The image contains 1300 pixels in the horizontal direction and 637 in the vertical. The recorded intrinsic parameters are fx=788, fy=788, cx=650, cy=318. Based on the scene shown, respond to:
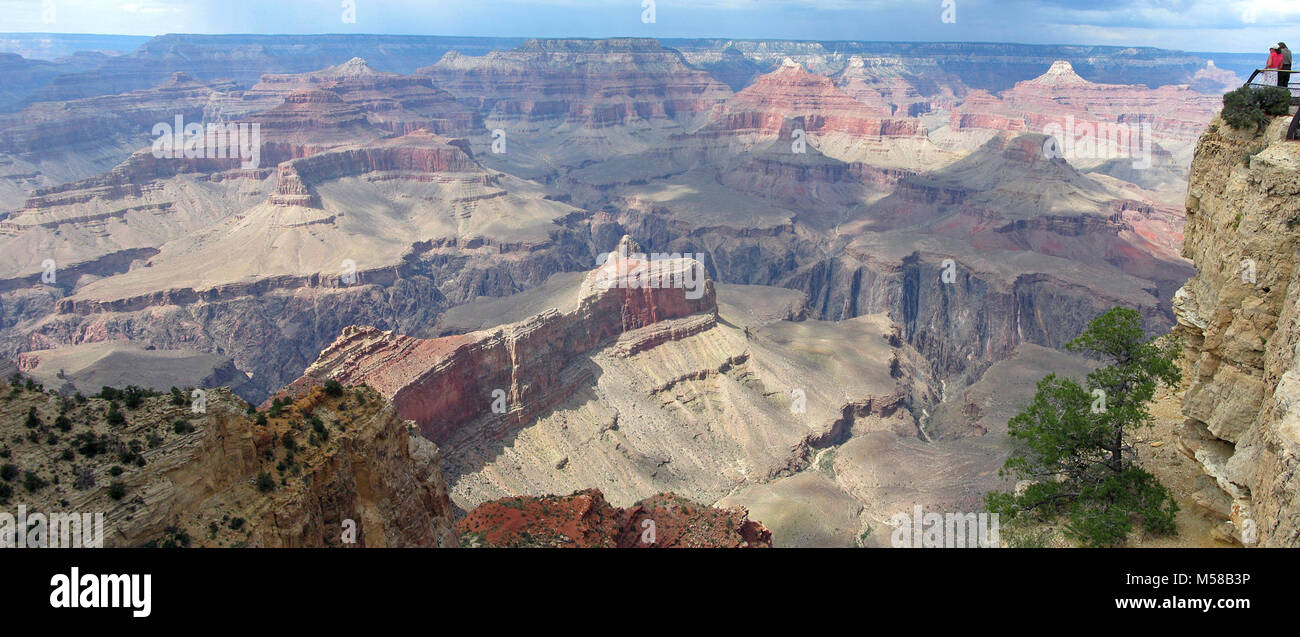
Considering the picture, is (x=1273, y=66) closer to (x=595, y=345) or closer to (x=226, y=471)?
(x=226, y=471)

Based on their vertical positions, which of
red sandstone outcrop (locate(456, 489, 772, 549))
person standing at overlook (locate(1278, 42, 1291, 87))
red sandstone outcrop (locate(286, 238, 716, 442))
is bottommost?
red sandstone outcrop (locate(456, 489, 772, 549))

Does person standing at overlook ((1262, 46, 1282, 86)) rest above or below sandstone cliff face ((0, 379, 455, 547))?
above

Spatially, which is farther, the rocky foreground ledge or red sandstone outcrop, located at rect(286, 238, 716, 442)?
red sandstone outcrop, located at rect(286, 238, 716, 442)

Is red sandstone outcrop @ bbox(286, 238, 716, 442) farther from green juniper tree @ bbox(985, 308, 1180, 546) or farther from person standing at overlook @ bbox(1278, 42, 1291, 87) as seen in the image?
person standing at overlook @ bbox(1278, 42, 1291, 87)

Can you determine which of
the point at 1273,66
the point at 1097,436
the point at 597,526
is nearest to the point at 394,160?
the point at 597,526

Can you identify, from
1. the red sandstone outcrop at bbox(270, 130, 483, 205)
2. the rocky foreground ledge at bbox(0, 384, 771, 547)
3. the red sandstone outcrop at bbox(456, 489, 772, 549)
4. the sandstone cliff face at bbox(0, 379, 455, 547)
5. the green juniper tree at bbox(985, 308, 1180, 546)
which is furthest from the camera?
the red sandstone outcrop at bbox(270, 130, 483, 205)

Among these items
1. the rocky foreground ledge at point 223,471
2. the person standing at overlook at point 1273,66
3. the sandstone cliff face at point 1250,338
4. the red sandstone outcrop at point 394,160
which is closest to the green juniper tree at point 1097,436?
the sandstone cliff face at point 1250,338

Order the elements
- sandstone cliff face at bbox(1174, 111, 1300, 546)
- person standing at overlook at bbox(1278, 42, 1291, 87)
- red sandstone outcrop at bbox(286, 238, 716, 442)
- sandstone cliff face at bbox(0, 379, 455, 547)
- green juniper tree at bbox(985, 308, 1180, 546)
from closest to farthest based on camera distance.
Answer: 1. sandstone cliff face at bbox(1174, 111, 1300, 546)
2. sandstone cliff face at bbox(0, 379, 455, 547)
3. person standing at overlook at bbox(1278, 42, 1291, 87)
4. green juniper tree at bbox(985, 308, 1180, 546)
5. red sandstone outcrop at bbox(286, 238, 716, 442)

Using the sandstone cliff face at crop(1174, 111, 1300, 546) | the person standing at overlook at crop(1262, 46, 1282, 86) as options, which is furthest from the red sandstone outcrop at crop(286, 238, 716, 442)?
the person standing at overlook at crop(1262, 46, 1282, 86)
